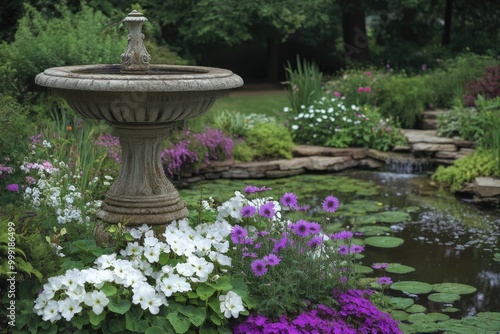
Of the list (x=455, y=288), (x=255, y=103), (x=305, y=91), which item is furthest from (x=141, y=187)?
(x=255, y=103)

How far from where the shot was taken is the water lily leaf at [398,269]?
6.57m

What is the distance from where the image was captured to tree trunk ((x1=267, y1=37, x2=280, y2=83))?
19.5 metres

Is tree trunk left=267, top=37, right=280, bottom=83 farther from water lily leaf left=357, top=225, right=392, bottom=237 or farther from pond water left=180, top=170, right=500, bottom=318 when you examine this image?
water lily leaf left=357, top=225, right=392, bottom=237

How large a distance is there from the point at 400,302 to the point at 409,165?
550 centimetres

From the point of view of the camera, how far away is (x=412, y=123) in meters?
12.9

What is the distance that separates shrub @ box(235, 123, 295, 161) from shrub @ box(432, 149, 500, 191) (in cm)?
230

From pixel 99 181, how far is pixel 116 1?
9.55 meters

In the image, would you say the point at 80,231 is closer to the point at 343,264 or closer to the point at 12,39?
the point at 343,264

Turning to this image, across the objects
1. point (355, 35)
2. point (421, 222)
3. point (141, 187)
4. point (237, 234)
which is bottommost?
point (421, 222)

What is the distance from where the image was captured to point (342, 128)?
39.2 feet

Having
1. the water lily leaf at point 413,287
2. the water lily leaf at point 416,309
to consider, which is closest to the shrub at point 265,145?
the water lily leaf at point 413,287

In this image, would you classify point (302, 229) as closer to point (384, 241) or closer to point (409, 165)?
point (384, 241)

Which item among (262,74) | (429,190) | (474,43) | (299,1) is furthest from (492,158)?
(262,74)

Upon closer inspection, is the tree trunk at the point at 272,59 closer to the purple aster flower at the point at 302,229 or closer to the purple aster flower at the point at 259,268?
the purple aster flower at the point at 302,229
